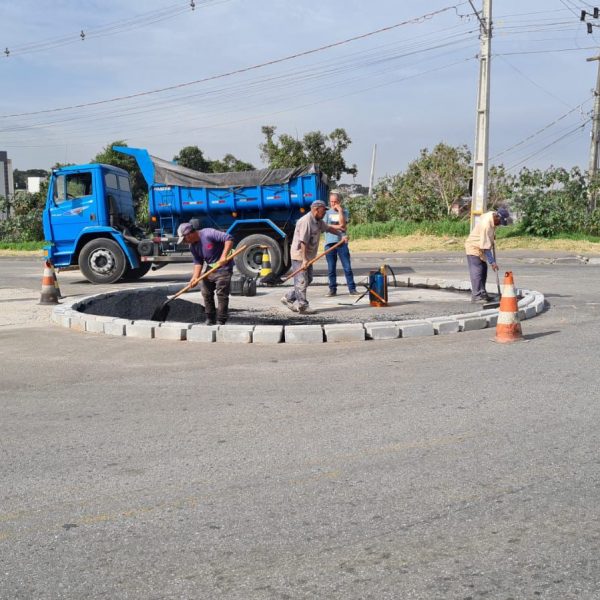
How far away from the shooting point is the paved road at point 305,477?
9.70 feet

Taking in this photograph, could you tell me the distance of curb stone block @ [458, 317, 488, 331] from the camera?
8820 millimetres

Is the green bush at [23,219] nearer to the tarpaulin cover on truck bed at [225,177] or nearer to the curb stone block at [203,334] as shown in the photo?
the tarpaulin cover on truck bed at [225,177]

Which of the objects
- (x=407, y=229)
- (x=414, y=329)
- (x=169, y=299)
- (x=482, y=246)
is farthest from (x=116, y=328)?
(x=407, y=229)

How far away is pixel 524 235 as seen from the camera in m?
24.3

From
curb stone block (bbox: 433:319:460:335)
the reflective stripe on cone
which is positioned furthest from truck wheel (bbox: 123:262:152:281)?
curb stone block (bbox: 433:319:460:335)

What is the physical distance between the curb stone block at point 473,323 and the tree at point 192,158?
132 ft

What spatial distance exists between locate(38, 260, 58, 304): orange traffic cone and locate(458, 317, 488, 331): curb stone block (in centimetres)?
709

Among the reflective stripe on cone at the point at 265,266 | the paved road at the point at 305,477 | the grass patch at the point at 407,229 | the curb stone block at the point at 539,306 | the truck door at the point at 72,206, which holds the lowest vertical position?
the paved road at the point at 305,477

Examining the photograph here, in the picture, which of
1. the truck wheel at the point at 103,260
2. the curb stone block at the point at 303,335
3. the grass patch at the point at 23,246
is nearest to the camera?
the curb stone block at the point at 303,335

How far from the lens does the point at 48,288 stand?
1245cm

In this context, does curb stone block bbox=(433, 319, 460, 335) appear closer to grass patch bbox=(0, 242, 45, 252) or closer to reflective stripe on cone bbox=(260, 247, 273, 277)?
reflective stripe on cone bbox=(260, 247, 273, 277)

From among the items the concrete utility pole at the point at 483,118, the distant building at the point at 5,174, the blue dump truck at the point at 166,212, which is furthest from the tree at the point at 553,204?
the distant building at the point at 5,174

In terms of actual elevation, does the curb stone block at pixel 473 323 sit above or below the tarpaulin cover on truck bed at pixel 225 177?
below

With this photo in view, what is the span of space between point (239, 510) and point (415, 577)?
1014 millimetres
